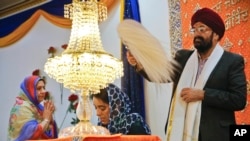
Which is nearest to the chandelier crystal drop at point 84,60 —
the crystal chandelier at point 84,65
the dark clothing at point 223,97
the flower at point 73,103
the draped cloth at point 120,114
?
the crystal chandelier at point 84,65

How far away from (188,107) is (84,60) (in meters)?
0.88

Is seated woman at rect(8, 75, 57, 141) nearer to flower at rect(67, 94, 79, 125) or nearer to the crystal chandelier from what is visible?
flower at rect(67, 94, 79, 125)

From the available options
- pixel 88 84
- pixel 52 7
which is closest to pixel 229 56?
pixel 88 84

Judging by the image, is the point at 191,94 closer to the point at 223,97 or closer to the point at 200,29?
the point at 223,97

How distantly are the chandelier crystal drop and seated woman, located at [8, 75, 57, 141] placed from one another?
0.62 meters

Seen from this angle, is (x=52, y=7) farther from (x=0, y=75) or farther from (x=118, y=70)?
(x=118, y=70)

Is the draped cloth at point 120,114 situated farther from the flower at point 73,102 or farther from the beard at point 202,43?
the flower at point 73,102

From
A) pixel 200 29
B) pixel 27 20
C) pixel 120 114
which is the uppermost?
pixel 27 20

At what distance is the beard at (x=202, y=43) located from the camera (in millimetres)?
3117

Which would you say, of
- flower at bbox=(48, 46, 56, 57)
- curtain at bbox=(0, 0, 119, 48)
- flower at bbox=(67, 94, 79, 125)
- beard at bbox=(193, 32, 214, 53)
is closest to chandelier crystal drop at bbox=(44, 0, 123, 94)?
beard at bbox=(193, 32, 214, 53)

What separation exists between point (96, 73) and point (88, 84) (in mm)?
108

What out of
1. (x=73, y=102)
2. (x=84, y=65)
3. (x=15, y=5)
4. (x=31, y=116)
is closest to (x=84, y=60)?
(x=84, y=65)

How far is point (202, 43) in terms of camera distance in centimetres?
315

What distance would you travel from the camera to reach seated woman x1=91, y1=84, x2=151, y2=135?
10.5ft
